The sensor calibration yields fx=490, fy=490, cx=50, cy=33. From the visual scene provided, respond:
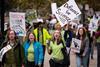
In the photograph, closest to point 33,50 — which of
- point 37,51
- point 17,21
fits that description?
point 37,51

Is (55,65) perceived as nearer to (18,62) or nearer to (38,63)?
(38,63)

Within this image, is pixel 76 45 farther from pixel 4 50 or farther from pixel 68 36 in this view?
pixel 4 50

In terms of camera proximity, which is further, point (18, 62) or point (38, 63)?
point (38, 63)

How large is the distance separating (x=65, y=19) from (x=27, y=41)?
9.74 ft

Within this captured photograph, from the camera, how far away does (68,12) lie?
46.7 ft

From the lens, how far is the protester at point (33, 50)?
37.3ft

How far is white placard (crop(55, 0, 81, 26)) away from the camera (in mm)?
14125

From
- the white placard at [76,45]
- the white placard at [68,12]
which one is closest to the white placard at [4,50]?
the white placard at [76,45]

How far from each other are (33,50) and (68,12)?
3139 mm

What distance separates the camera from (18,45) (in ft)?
33.6

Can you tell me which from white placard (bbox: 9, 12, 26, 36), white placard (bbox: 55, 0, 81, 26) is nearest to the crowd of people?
white placard (bbox: 55, 0, 81, 26)

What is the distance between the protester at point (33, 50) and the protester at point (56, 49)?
12.6 inches

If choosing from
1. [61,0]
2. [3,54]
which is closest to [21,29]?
[3,54]

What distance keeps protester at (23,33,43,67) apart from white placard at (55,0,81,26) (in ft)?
9.48
